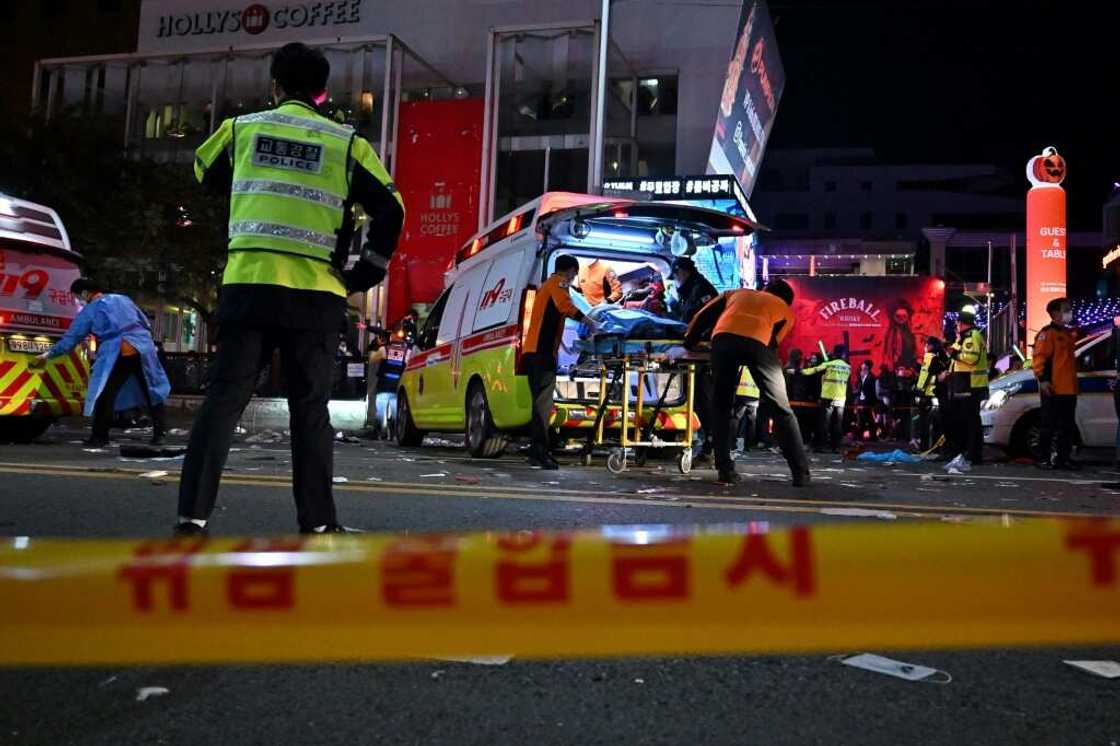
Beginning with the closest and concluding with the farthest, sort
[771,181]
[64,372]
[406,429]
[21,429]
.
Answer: [64,372], [21,429], [406,429], [771,181]

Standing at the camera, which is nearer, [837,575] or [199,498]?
[837,575]

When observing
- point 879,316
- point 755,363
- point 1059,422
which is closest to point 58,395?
point 755,363

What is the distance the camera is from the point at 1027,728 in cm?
188

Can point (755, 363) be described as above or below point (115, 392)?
above

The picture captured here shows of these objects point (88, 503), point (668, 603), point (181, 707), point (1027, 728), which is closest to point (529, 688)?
point (181, 707)

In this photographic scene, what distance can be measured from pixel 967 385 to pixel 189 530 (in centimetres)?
902

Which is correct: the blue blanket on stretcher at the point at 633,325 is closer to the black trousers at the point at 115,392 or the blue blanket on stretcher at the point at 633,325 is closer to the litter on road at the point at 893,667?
the black trousers at the point at 115,392

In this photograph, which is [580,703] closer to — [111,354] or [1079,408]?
[111,354]

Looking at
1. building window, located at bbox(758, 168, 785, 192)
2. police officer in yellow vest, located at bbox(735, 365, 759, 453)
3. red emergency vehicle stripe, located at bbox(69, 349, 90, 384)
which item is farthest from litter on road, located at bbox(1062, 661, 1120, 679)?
building window, located at bbox(758, 168, 785, 192)

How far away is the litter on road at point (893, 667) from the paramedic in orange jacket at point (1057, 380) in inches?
349

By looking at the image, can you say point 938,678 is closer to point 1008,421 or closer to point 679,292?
point 679,292

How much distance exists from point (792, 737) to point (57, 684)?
62.6 inches

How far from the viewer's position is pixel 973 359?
1012cm

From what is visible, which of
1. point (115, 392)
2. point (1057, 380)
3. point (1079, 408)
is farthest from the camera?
point (1079, 408)
